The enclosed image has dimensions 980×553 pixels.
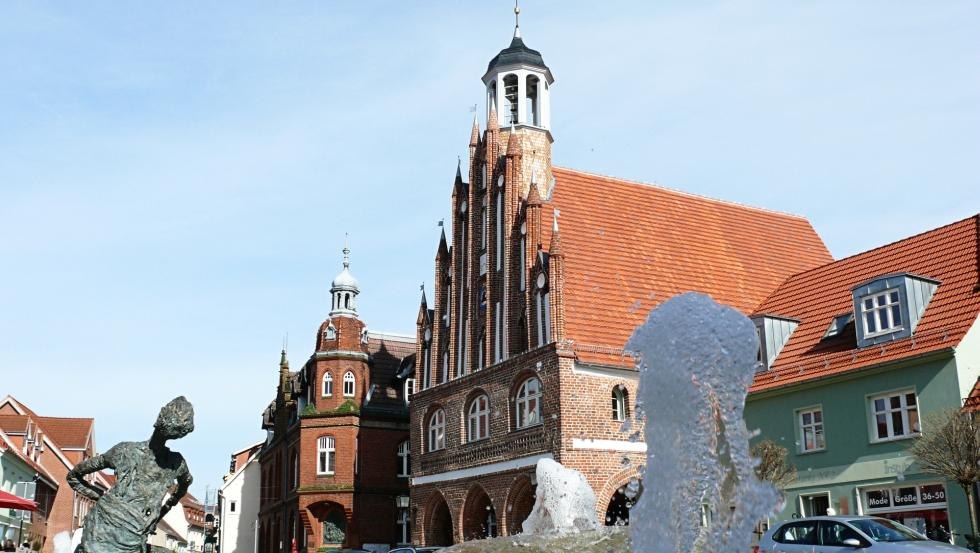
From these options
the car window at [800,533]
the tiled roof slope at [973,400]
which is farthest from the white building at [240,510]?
the car window at [800,533]

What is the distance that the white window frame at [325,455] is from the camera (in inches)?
1593

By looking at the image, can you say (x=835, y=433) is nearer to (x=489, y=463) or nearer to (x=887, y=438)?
(x=887, y=438)

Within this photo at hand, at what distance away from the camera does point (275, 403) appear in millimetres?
57406

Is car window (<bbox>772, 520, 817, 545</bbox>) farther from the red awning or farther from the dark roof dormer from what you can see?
the red awning

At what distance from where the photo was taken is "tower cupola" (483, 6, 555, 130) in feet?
111

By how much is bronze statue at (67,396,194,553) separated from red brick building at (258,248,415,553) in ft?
107

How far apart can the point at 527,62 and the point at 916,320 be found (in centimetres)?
1590

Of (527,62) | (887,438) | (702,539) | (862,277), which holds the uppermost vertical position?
(527,62)

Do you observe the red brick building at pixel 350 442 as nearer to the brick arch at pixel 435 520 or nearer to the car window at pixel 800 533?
the brick arch at pixel 435 520

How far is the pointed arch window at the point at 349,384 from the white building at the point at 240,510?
769 inches

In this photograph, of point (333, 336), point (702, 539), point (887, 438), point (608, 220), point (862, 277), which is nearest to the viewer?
point (702, 539)

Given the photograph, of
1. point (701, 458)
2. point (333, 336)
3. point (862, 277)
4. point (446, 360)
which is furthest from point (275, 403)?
point (701, 458)

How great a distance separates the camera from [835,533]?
47.6 feet

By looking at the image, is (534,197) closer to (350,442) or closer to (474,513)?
(474,513)
